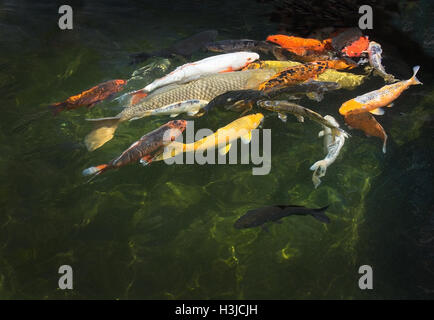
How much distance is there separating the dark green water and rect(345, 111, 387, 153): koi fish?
123 millimetres

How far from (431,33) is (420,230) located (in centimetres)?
384

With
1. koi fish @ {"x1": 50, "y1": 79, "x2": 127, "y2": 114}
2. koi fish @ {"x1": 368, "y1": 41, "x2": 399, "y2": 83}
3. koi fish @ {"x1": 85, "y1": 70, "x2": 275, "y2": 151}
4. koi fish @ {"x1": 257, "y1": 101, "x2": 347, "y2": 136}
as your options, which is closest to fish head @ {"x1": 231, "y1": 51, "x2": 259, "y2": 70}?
koi fish @ {"x1": 85, "y1": 70, "x2": 275, "y2": 151}

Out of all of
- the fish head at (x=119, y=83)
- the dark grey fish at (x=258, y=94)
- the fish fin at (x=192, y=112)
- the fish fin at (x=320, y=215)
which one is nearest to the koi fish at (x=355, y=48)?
the dark grey fish at (x=258, y=94)

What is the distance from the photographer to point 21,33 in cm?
626

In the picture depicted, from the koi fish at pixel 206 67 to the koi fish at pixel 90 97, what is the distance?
446mm

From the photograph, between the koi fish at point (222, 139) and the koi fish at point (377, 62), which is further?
the koi fish at point (377, 62)

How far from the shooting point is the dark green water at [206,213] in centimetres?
345

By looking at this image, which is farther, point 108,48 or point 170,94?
point 108,48

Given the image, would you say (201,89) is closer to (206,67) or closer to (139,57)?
(206,67)

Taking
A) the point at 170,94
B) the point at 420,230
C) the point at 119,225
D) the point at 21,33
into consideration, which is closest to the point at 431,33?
the point at 420,230

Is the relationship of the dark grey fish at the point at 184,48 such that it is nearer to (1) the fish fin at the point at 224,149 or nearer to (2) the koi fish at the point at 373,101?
(1) the fish fin at the point at 224,149

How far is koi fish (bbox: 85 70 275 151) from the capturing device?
411 cm
